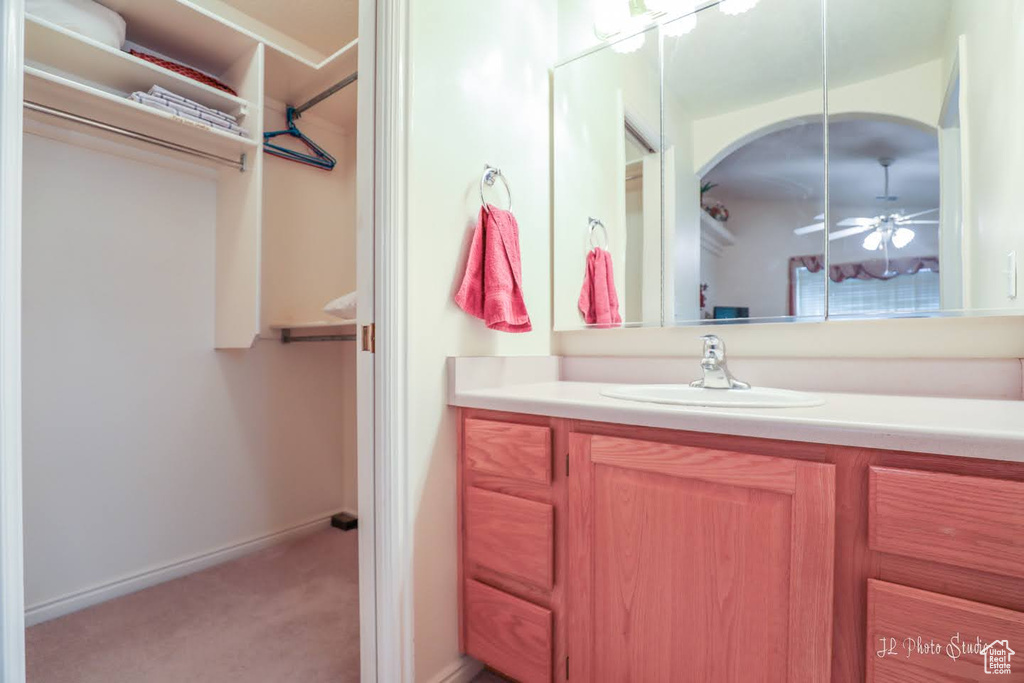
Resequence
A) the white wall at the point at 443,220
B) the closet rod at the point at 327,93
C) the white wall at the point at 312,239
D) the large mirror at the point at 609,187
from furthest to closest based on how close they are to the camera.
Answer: the white wall at the point at 312,239 < the closet rod at the point at 327,93 < the large mirror at the point at 609,187 < the white wall at the point at 443,220

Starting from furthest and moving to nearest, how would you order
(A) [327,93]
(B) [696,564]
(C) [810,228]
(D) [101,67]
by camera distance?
(A) [327,93] < (D) [101,67] < (C) [810,228] < (B) [696,564]

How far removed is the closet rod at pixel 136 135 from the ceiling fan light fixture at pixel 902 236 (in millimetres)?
2329

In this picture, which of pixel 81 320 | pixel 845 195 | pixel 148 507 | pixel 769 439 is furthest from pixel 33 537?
pixel 845 195

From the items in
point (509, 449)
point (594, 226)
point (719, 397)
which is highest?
point (594, 226)

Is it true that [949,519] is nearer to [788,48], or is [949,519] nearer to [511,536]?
[511,536]

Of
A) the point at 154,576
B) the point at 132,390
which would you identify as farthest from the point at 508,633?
the point at 132,390

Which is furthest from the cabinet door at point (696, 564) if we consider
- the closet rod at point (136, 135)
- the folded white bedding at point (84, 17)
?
the folded white bedding at point (84, 17)

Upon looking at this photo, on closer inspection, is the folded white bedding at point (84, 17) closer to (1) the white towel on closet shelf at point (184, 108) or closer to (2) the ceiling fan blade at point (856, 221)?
(1) the white towel on closet shelf at point (184, 108)

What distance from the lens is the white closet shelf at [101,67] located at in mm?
1554

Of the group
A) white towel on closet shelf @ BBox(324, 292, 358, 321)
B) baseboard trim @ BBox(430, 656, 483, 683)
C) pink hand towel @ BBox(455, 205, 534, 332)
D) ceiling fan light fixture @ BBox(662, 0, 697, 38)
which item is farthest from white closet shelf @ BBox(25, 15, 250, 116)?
baseboard trim @ BBox(430, 656, 483, 683)

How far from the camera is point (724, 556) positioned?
3.04 feet

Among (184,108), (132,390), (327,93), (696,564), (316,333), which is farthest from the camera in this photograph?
(316,333)

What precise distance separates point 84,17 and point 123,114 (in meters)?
0.30

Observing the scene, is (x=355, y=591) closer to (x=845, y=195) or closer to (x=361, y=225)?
(x=361, y=225)
